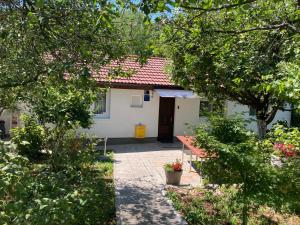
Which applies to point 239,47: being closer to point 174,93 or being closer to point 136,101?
point 174,93

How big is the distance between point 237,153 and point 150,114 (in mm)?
12431

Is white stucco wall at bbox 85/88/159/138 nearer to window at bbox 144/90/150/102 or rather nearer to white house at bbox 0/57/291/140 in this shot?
Answer: white house at bbox 0/57/291/140

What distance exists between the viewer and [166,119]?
65.2 feet

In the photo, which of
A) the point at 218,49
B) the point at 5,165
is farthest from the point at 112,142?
the point at 5,165

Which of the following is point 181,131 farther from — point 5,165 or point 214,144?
point 5,165

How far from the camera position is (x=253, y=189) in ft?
23.0

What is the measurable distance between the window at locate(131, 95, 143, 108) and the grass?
29.3 feet

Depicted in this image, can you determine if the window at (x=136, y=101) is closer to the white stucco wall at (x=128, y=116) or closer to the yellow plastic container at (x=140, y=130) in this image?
the white stucco wall at (x=128, y=116)

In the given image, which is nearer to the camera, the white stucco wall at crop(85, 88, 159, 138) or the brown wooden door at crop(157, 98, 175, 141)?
the white stucco wall at crop(85, 88, 159, 138)

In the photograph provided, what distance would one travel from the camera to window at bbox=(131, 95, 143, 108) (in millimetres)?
18922

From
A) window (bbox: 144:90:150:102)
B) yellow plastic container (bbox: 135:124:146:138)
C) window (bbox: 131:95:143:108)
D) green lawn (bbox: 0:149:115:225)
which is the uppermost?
window (bbox: 144:90:150:102)

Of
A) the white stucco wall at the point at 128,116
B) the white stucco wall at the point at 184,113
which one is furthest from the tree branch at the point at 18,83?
the white stucco wall at the point at 184,113

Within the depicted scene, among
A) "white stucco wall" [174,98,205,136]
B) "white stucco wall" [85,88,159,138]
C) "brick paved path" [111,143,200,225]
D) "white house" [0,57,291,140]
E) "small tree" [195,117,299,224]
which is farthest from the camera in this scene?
"white stucco wall" [174,98,205,136]

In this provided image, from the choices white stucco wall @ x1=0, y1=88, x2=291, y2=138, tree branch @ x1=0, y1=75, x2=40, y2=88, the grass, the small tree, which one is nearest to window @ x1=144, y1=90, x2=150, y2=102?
white stucco wall @ x1=0, y1=88, x2=291, y2=138
